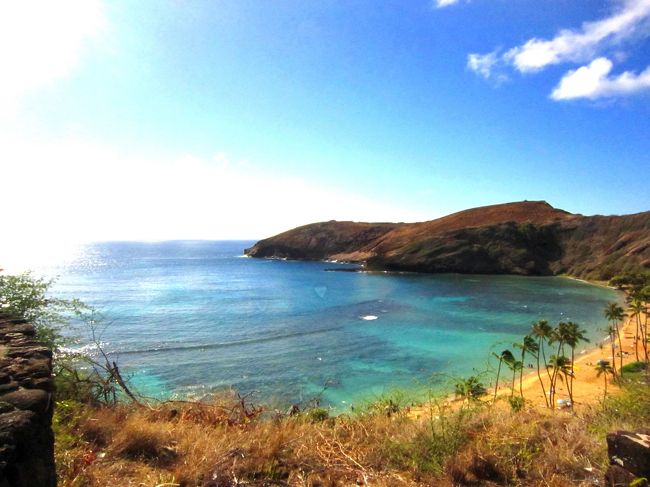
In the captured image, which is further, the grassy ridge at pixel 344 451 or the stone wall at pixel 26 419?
the grassy ridge at pixel 344 451

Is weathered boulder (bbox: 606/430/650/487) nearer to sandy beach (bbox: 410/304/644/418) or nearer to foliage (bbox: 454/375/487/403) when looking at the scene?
foliage (bbox: 454/375/487/403)

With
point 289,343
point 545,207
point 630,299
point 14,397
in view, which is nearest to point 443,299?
point 630,299

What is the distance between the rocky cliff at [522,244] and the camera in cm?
8800

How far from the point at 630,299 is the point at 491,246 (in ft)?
234

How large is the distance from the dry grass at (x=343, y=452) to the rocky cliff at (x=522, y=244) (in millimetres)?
89673

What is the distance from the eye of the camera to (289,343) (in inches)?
1438

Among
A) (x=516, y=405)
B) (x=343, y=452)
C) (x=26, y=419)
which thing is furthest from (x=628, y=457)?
(x=516, y=405)

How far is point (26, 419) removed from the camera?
8.82 ft

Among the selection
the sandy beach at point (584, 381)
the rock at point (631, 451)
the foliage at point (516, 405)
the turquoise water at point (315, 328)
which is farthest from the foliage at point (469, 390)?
the sandy beach at point (584, 381)

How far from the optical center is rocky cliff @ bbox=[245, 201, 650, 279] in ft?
289

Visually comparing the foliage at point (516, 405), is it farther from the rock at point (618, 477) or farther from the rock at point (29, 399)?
the rock at point (29, 399)

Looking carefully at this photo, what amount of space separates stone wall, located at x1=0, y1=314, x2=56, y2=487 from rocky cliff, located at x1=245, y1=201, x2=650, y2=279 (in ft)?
312

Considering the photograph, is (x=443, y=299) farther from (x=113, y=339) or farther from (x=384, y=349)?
(x=113, y=339)

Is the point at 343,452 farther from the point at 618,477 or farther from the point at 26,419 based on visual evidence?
the point at 26,419
